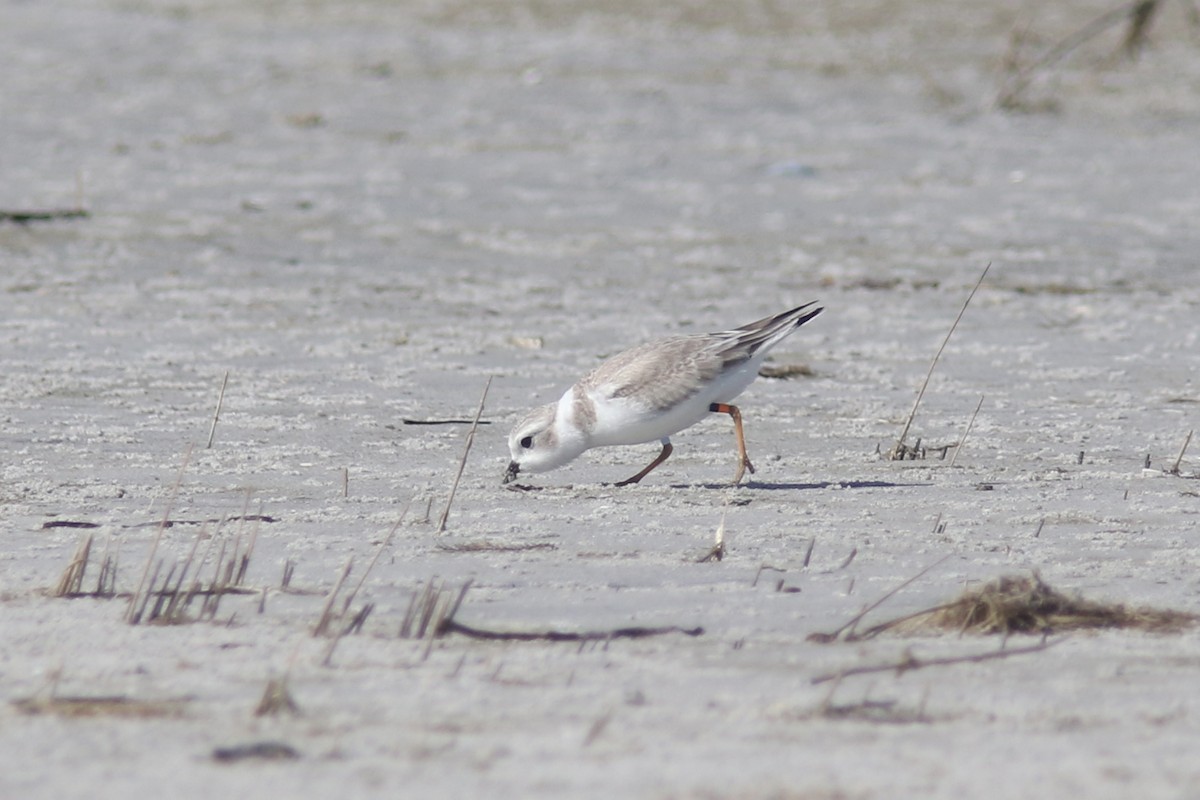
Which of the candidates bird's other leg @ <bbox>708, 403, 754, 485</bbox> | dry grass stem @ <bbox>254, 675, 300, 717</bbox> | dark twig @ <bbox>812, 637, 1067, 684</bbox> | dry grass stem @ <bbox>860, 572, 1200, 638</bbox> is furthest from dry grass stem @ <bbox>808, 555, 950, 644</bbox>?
bird's other leg @ <bbox>708, 403, 754, 485</bbox>

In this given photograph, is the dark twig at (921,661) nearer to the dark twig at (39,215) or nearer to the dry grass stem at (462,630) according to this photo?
the dry grass stem at (462,630)

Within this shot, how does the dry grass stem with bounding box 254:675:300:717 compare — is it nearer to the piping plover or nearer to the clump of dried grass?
the clump of dried grass

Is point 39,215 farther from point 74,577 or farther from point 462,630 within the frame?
point 462,630

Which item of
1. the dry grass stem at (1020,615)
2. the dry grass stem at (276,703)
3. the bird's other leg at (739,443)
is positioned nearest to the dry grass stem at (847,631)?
the dry grass stem at (1020,615)

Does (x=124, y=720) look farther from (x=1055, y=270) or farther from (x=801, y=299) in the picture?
(x=1055, y=270)

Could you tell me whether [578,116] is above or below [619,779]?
below

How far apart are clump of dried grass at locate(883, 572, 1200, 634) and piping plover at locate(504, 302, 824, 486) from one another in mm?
1588

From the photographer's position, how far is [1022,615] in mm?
3844

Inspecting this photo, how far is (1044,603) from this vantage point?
3893mm

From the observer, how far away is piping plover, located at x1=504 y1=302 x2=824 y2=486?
5.39 m

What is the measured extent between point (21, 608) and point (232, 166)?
8621 mm

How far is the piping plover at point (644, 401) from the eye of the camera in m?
5.39

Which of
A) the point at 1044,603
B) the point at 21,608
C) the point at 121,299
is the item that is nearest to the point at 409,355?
the point at 121,299

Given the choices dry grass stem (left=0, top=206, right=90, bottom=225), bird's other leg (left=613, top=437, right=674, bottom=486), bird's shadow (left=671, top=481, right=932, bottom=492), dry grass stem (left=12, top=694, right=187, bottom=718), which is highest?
dry grass stem (left=12, top=694, right=187, bottom=718)
